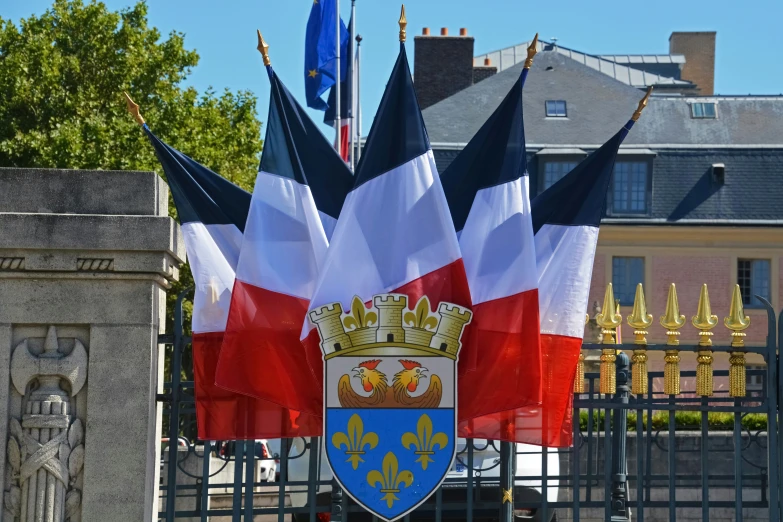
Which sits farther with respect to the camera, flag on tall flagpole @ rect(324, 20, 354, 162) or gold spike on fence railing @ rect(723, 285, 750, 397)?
flag on tall flagpole @ rect(324, 20, 354, 162)

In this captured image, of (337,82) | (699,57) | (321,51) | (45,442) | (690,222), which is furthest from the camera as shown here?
(699,57)

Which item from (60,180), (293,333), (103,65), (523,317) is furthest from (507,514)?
(103,65)

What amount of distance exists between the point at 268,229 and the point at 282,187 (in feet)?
0.84

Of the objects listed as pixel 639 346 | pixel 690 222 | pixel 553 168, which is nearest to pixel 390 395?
pixel 639 346

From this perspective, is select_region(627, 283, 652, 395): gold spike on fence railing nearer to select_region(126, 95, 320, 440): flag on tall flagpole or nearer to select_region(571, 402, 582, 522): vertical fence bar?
select_region(571, 402, 582, 522): vertical fence bar

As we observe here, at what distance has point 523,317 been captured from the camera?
6750 mm

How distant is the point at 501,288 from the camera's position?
22.2 ft

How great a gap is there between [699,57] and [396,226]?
51.3 m

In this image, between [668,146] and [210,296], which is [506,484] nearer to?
[210,296]

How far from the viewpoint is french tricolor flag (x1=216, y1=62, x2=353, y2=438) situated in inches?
267

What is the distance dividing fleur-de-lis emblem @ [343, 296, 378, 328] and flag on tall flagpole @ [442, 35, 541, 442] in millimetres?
540

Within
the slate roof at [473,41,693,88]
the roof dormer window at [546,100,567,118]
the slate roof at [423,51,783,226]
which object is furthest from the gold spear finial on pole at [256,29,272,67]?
the slate roof at [473,41,693,88]

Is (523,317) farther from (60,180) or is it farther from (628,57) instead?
(628,57)

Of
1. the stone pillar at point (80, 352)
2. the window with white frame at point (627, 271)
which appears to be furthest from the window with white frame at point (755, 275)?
the stone pillar at point (80, 352)
